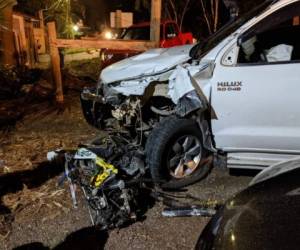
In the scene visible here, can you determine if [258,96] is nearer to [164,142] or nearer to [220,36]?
[220,36]

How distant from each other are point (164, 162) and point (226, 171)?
3.29 ft

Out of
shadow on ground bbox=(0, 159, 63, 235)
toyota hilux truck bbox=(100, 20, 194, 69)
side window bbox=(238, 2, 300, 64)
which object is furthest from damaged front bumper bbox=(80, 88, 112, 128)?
toyota hilux truck bbox=(100, 20, 194, 69)

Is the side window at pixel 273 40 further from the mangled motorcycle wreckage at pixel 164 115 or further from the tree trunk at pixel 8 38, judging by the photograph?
the tree trunk at pixel 8 38

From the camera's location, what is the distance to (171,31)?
11438 millimetres

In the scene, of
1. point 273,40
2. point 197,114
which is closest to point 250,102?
point 197,114

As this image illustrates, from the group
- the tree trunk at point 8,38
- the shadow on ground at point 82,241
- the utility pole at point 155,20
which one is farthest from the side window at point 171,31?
the shadow on ground at point 82,241

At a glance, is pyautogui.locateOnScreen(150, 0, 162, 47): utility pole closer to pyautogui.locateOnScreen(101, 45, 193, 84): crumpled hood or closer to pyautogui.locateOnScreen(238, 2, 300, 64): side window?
pyautogui.locateOnScreen(101, 45, 193, 84): crumpled hood

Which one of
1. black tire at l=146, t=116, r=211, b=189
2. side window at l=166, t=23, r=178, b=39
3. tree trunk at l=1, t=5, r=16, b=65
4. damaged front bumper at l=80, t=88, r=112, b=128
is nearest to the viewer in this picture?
black tire at l=146, t=116, r=211, b=189

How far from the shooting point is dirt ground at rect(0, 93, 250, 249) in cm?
348

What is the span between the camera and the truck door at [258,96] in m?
3.69

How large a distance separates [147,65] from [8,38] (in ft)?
35.8

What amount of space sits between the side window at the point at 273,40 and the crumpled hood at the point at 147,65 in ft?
2.23

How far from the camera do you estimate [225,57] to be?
3.87m

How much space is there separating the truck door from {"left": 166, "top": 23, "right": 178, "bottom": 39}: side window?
7.39m
